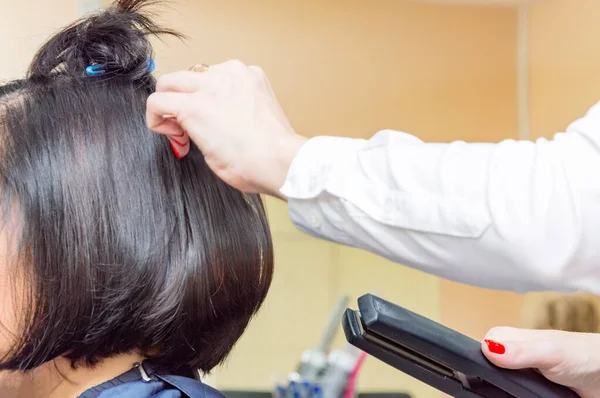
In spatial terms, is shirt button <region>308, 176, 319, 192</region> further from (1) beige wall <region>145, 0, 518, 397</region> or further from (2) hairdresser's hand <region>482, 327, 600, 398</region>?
(1) beige wall <region>145, 0, 518, 397</region>

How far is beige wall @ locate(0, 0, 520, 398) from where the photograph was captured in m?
1.77

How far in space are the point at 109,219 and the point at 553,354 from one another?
40cm

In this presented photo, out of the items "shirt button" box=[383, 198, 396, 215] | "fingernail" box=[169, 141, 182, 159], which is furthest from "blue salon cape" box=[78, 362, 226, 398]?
"shirt button" box=[383, 198, 396, 215]

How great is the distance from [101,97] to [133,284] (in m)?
0.19

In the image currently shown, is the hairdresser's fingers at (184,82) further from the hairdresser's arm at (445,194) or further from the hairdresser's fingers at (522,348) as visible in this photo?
the hairdresser's fingers at (522,348)

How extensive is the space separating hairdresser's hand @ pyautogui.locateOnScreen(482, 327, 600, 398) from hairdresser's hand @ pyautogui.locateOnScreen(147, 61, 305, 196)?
20 centimetres

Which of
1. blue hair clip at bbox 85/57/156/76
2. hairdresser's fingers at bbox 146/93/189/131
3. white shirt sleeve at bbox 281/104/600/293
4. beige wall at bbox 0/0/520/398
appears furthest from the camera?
beige wall at bbox 0/0/520/398

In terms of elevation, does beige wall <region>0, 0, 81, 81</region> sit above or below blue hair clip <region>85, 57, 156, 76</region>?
above

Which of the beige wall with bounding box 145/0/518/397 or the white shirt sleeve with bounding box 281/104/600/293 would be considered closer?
the white shirt sleeve with bounding box 281/104/600/293

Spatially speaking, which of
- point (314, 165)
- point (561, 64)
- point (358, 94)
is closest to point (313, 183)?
point (314, 165)

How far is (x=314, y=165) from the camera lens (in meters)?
0.43

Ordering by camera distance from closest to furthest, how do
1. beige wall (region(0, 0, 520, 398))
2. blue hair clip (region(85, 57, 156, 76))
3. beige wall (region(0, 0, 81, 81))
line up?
blue hair clip (region(85, 57, 156, 76)) → beige wall (region(0, 0, 81, 81)) → beige wall (region(0, 0, 520, 398))

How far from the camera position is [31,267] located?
1.86 feet

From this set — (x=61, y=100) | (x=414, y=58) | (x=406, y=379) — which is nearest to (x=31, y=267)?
(x=61, y=100)
